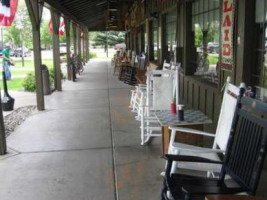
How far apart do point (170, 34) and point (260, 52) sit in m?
4.69

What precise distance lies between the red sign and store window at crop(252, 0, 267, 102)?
36 centimetres

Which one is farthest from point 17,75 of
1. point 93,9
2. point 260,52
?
point 260,52

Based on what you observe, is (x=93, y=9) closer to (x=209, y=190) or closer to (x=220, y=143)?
(x=220, y=143)

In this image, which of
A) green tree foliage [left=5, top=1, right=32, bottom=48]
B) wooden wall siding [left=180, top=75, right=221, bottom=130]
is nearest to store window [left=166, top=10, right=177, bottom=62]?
wooden wall siding [left=180, top=75, right=221, bottom=130]

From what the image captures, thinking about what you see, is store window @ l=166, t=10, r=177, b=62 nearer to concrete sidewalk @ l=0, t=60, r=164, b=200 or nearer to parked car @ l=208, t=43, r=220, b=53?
concrete sidewalk @ l=0, t=60, r=164, b=200

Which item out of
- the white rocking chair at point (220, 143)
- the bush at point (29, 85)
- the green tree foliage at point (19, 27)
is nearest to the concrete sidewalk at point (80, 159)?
the white rocking chair at point (220, 143)

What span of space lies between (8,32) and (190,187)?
28539mm

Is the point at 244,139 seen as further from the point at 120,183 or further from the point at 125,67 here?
the point at 125,67

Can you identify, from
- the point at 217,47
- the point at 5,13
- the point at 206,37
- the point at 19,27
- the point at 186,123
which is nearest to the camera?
the point at 186,123

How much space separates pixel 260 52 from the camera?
3.68m

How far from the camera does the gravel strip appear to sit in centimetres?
620

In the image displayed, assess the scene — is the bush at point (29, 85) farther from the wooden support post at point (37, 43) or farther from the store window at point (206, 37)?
the store window at point (206, 37)

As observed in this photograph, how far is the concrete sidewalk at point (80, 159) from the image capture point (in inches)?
139

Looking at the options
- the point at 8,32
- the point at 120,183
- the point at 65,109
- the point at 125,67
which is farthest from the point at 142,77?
the point at 8,32
